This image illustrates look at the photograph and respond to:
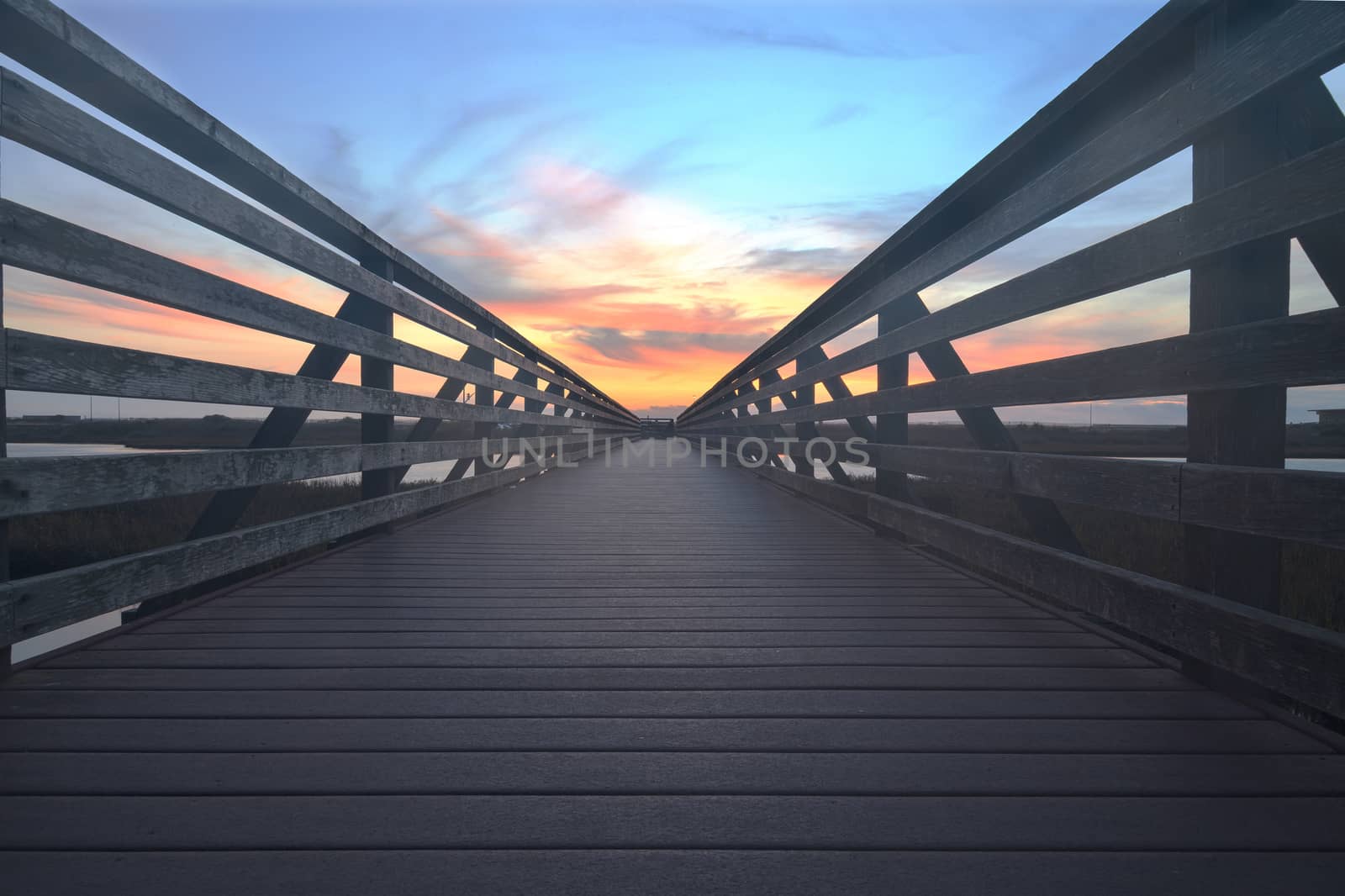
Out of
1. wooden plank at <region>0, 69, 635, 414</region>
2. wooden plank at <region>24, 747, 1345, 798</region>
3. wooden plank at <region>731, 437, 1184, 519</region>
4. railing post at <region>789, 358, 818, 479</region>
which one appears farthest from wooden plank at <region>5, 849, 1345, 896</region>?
railing post at <region>789, 358, 818, 479</region>

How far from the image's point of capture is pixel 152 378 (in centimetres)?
213

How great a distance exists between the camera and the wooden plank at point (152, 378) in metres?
1.75

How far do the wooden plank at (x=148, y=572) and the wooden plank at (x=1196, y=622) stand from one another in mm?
2328

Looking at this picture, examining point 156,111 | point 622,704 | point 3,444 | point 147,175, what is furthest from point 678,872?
point 156,111

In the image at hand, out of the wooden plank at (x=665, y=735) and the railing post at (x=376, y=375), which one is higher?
the railing post at (x=376, y=375)

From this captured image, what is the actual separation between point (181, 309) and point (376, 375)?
1.61 m

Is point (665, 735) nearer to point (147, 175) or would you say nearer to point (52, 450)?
point (147, 175)

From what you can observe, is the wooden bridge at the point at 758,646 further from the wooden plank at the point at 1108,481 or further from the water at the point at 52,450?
the water at the point at 52,450

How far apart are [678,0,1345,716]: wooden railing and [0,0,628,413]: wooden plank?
2413 mm

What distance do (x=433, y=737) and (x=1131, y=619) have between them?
1.55 metres

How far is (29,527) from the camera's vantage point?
6.64m

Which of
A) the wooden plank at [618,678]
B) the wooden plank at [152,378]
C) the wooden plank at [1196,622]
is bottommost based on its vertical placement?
the wooden plank at [618,678]

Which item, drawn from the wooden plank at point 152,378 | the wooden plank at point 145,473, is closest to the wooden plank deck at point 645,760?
the wooden plank at point 145,473

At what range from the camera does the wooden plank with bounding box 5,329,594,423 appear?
5.74 feet
